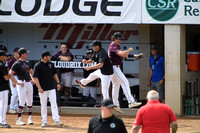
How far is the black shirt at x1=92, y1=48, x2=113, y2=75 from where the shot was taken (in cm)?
1081

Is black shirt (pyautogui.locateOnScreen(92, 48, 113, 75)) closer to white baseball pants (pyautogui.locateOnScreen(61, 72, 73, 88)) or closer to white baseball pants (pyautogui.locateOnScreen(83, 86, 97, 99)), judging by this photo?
white baseball pants (pyautogui.locateOnScreen(83, 86, 97, 99))

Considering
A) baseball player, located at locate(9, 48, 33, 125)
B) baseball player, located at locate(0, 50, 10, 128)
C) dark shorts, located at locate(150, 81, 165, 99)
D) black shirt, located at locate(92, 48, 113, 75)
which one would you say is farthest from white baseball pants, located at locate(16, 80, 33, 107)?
dark shorts, located at locate(150, 81, 165, 99)

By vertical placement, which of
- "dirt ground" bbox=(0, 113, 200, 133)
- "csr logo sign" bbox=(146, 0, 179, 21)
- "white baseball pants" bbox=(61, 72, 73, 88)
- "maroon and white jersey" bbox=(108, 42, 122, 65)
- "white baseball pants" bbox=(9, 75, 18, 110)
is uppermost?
"csr logo sign" bbox=(146, 0, 179, 21)

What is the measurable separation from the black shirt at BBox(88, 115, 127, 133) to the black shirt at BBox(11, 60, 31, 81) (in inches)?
229

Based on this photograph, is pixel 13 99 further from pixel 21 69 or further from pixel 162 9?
pixel 162 9

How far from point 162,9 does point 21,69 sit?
499cm

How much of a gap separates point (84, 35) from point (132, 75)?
7.82 ft

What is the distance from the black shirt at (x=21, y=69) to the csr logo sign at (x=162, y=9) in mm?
4518

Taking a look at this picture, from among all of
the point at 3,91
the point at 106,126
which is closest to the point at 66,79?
the point at 3,91

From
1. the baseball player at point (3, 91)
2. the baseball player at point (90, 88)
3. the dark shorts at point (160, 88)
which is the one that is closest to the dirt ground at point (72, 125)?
the baseball player at point (3, 91)

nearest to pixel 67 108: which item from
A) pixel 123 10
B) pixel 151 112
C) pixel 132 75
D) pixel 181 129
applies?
pixel 132 75

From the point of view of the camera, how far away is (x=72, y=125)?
1166 cm

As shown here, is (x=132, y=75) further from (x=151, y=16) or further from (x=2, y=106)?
(x=2, y=106)

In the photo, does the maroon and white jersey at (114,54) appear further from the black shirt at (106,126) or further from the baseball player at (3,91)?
the black shirt at (106,126)
